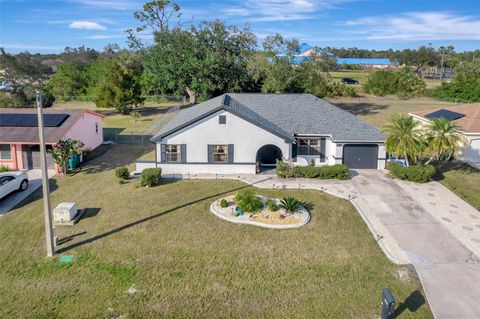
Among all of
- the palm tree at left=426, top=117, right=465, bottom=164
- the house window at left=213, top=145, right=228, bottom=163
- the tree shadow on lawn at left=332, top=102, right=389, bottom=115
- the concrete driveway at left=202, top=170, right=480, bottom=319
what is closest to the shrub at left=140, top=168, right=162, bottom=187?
the concrete driveway at left=202, top=170, right=480, bottom=319

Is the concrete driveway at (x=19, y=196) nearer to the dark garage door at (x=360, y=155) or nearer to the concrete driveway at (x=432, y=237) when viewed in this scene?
the concrete driveway at (x=432, y=237)

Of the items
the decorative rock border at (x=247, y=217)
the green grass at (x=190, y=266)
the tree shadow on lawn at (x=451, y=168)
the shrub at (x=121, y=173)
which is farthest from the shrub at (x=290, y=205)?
the tree shadow on lawn at (x=451, y=168)

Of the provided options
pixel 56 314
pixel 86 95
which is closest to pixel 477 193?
pixel 56 314

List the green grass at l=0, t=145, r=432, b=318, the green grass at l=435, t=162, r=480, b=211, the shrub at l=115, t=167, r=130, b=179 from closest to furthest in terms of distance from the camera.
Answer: the green grass at l=0, t=145, r=432, b=318 < the green grass at l=435, t=162, r=480, b=211 < the shrub at l=115, t=167, r=130, b=179

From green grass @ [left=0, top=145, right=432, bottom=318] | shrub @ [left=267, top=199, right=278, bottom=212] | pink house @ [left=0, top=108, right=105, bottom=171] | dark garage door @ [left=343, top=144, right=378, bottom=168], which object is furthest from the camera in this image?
pink house @ [left=0, top=108, right=105, bottom=171]

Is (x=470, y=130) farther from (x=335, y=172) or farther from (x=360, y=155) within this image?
(x=335, y=172)

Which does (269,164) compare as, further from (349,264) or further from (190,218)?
(349,264)

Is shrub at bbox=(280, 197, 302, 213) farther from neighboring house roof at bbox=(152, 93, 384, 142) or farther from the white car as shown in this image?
the white car
